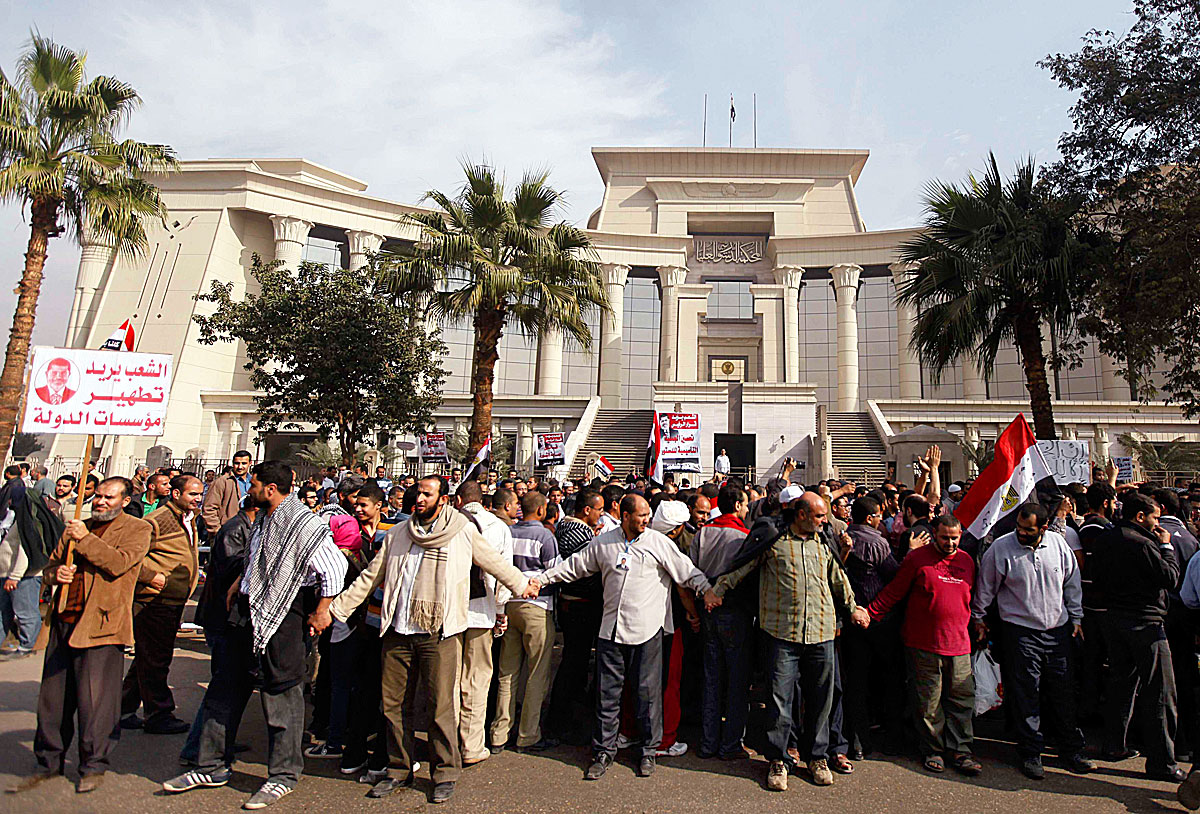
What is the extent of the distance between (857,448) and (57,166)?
2464cm

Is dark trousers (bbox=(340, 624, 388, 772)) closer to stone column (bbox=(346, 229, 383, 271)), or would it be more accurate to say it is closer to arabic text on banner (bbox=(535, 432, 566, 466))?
arabic text on banner (bbox=(535, 432, 566, 466))

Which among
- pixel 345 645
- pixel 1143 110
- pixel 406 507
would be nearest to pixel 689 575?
pixel 406 507

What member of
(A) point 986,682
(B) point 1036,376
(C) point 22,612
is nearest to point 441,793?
(A) point 986,682

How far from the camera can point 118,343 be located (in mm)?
7355

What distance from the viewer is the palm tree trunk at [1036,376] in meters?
14.1

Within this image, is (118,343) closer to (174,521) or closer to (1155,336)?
(174,521)

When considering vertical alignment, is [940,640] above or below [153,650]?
above

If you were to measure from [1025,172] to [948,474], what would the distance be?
12.5 metres

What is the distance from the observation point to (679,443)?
46.1 ft

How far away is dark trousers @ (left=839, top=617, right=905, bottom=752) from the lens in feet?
18.0

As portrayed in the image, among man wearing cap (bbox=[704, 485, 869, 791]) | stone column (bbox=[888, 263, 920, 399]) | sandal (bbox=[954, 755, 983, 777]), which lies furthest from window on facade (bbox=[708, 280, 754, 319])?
sandal (bbox=[954, 755, 983, 777])

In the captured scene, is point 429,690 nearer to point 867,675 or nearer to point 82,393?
point 867,675

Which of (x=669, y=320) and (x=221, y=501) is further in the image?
(x=669, y=320)

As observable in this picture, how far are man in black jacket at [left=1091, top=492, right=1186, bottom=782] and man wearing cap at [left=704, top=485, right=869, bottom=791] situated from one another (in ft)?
5.98
